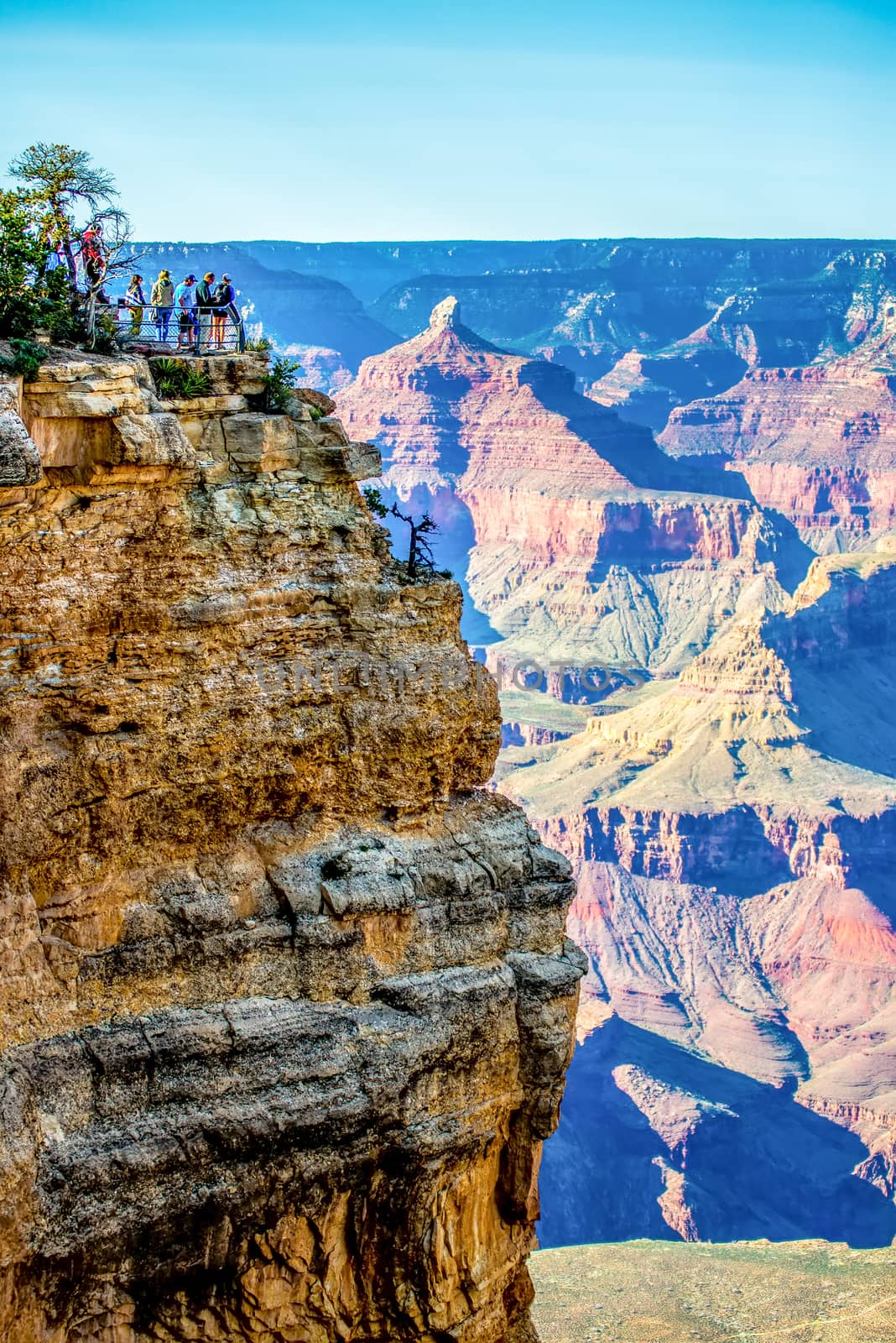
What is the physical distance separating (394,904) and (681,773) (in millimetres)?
104023

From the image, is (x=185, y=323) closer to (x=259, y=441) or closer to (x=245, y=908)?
(x=259, y=441)

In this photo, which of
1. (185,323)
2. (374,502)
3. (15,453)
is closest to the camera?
(15,453)

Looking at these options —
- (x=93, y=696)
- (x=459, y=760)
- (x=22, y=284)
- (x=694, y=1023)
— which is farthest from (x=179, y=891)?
(x=694, y=1023)

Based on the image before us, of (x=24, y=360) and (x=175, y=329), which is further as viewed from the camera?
(x=175, y=329)

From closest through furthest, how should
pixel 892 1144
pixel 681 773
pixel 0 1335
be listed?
pixel 0 1335
pixel 892 1144
pixel 681 773

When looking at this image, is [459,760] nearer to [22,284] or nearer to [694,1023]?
[22,284]

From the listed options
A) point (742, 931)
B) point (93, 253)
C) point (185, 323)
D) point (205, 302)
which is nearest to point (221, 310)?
point (205, 302)

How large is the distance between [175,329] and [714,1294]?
4000 cm

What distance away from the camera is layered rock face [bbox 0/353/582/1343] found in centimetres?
1884

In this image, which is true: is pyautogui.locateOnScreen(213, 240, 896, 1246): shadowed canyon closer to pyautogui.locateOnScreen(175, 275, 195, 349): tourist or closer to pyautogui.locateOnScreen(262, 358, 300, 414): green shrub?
pyautogui.locateOnScreen(175, 275, 195, 349): tourist

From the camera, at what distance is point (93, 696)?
1920 centimetres

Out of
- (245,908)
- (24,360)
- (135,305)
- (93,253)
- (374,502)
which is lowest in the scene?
(245,908)

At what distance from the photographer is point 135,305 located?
22094 millimetres

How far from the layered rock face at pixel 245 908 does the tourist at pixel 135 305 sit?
1639 mm
